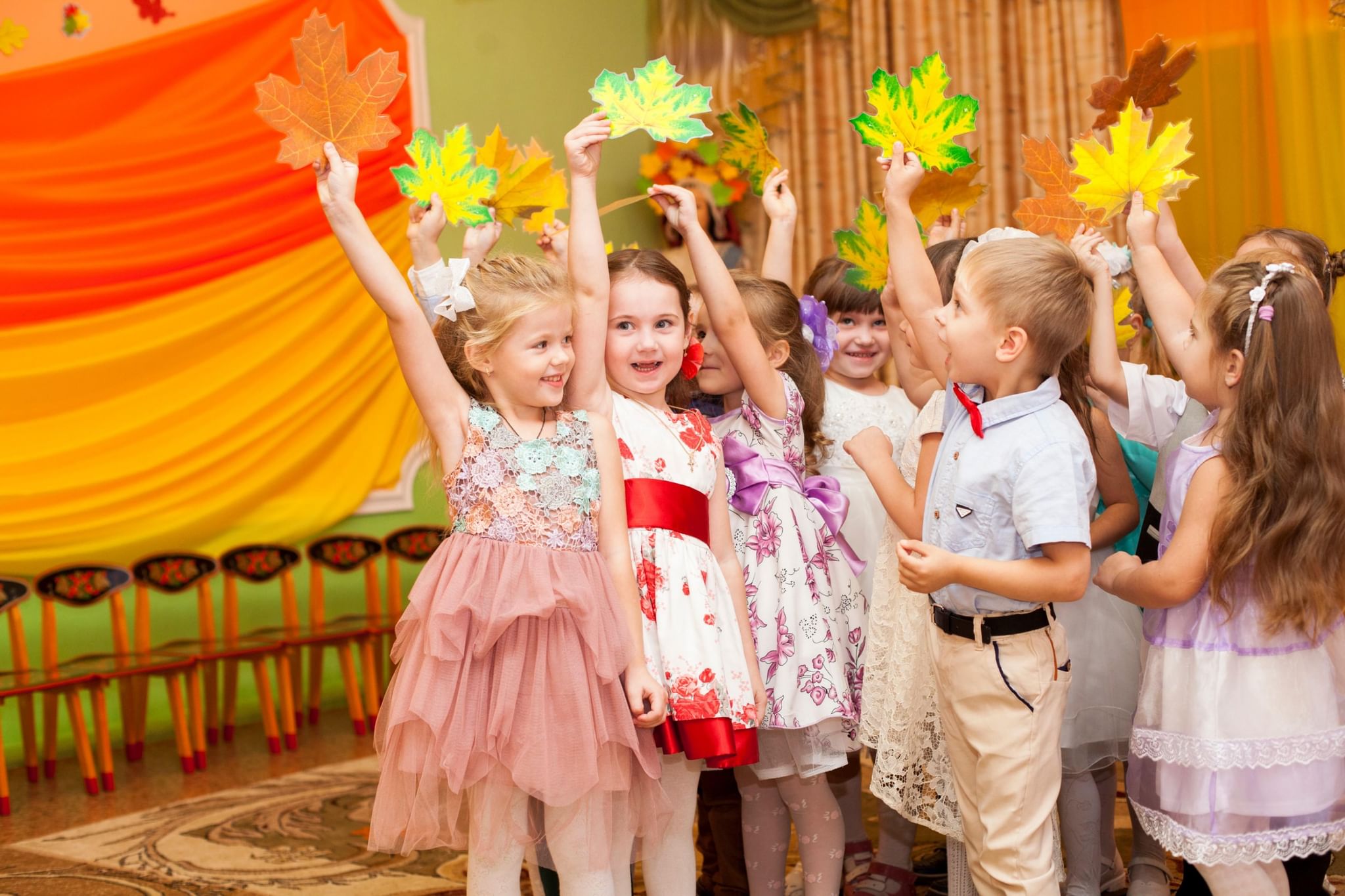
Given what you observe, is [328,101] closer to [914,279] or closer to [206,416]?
[914,279]

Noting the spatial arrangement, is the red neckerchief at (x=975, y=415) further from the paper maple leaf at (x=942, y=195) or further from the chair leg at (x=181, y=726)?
the chair leg at (x=181, y=726)

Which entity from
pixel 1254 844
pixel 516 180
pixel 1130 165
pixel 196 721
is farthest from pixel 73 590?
pixel 1254 844

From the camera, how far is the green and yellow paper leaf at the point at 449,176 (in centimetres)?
219

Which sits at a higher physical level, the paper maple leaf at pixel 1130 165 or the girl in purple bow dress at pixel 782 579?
the paper maple leaf at pixel 1130 165

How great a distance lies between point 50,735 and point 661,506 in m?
3.05

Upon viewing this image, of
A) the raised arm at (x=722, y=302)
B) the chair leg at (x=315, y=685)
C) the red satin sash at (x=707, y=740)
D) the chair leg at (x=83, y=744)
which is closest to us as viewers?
the red satin sash at (x=707, y=740)

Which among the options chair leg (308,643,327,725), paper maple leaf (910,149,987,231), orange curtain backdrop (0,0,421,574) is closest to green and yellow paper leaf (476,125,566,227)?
paper maple leaf (910,149,987,231)

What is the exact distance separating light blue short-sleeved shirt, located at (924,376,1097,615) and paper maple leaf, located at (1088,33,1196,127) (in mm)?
809

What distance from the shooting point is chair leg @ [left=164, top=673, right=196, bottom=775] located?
425 centimetres

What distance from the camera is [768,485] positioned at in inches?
98.0

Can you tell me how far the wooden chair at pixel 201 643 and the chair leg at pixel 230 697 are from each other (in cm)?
2

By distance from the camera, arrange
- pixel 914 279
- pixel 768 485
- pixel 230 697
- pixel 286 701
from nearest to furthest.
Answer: pixel 914 279, pixel 768 485, pixel 286 701, pixel 230 697

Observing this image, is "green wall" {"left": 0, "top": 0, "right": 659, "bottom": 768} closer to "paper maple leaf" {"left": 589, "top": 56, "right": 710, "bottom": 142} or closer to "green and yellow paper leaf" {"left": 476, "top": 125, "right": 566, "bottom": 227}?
"green and yellow paper leaf" {"left": 476, "top": 125, "right": 566, "bottom": 227}

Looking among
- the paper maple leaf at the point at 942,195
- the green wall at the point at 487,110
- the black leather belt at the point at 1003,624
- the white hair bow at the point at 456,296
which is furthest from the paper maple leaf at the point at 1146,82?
the green wall at the point at 487,110
